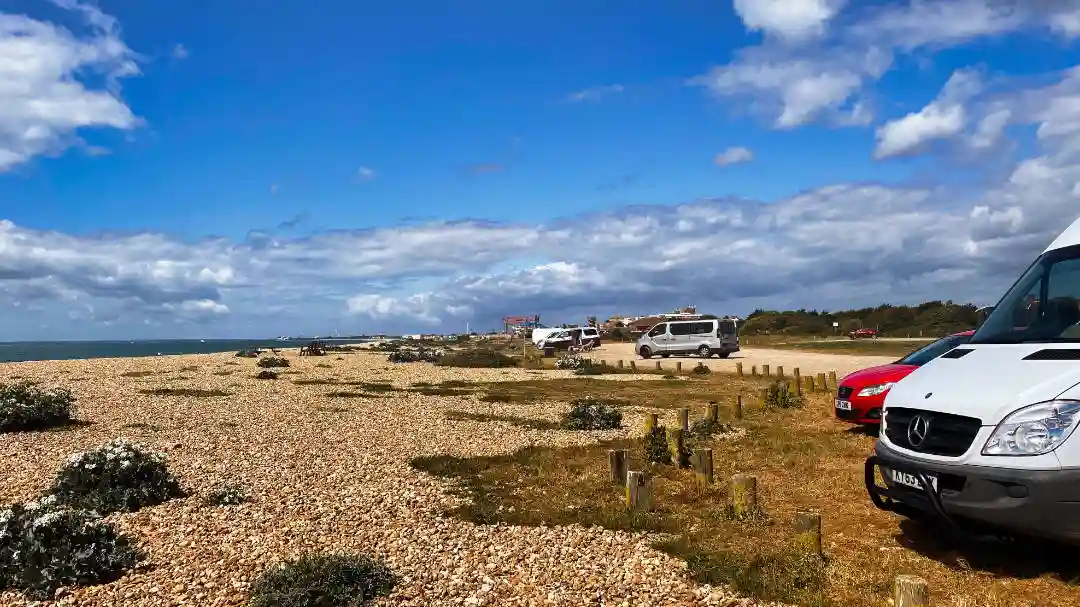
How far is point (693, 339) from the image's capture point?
43.6 meters

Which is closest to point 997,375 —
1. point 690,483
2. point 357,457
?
point 690,483

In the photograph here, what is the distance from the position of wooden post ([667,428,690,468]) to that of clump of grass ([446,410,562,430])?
4939mm

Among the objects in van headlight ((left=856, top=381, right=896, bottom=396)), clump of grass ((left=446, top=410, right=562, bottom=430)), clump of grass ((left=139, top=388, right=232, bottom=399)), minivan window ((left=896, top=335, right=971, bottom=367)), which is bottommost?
clump of grass ((left=446, top=410, right=562, bottom=430))

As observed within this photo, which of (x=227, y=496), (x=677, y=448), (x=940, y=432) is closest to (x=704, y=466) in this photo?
(x=677, y=448)

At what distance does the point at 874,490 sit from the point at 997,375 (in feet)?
4.96

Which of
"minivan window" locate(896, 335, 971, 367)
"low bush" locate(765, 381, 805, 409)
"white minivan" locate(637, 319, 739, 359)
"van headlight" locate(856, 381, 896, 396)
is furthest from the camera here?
"white minivan" locate(637, 319, 739, 359)

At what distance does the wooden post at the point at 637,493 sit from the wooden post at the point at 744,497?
3.20 ft

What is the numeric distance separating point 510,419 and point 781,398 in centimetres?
668

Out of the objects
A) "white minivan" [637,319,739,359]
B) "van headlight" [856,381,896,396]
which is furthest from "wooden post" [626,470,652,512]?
"white minivan" [637,319,739,359]

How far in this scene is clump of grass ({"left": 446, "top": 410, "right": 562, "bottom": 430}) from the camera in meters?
16.5

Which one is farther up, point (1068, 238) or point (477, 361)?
point (1068, 238)

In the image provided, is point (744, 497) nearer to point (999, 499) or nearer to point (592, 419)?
point (999, 499)

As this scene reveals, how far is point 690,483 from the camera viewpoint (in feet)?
33.1

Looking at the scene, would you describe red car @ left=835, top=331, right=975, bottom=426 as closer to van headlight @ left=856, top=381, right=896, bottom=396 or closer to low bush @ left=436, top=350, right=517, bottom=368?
van headlight @ left=856, top=381, right=896, bottom=396
